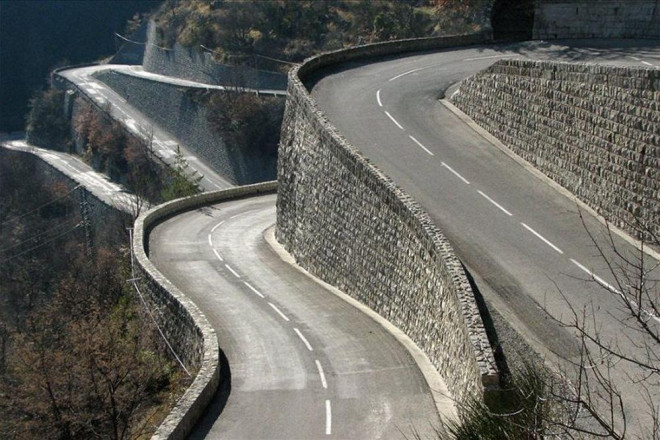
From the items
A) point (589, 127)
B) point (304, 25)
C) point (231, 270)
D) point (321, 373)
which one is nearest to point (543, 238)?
point (589, 127)

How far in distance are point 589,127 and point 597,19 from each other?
44.7ft

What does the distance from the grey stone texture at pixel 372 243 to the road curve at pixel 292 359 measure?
2.38ft

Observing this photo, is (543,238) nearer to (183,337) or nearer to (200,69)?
(183,337)

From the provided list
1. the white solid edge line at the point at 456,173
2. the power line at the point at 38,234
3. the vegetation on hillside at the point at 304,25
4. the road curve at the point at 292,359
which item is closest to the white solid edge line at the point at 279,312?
the road curve at the point at 292,359

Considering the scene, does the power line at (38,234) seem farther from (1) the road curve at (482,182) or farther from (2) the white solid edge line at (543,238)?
(2) the white solid edge line at (543,238)

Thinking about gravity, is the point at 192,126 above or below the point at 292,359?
below

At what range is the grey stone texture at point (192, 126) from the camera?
6506cm

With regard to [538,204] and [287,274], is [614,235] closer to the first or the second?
[538,204]

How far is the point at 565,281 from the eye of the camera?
1836 cm

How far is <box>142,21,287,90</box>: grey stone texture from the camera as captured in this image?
70000mm

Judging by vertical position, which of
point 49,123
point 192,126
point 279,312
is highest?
point 279,312

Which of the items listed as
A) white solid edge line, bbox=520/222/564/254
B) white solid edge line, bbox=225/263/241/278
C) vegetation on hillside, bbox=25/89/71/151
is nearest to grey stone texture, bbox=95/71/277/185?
vegetation on hillside, bbox=25/89/71/151

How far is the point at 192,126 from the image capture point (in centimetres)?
7294

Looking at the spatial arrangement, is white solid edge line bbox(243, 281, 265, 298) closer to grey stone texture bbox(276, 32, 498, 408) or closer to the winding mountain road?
the winding mountain road
